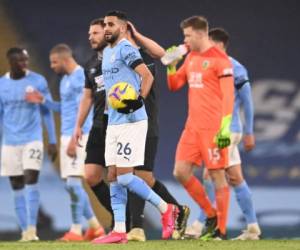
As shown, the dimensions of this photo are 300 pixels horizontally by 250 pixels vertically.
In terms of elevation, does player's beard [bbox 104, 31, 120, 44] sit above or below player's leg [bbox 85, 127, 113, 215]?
above

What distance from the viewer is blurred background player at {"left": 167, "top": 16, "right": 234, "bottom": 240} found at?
1048 centimetres

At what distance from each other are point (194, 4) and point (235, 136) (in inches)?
133

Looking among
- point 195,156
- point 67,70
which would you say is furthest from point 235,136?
point 67,70

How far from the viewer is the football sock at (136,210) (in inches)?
399

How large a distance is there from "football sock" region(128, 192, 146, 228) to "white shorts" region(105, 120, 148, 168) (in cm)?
81

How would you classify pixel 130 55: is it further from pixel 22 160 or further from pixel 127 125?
pixel 22 160

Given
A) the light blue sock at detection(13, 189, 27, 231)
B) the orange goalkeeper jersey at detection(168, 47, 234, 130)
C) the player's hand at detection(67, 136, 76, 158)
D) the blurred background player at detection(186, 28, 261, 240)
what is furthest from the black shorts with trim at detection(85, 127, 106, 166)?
the light blue sock at detection(13, 189, 27, 231)

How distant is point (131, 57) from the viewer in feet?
30.5

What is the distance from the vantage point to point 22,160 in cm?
1233

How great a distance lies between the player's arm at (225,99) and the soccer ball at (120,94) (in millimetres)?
1117

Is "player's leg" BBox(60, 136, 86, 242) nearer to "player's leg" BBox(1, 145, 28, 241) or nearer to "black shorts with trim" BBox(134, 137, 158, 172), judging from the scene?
"player's leg" BBox(1, 145, 28, 241)

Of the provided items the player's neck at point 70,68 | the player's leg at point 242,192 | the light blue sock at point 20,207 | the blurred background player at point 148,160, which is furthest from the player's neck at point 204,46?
the light blue sock at point 20,207

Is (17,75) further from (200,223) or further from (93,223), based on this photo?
(200,223)

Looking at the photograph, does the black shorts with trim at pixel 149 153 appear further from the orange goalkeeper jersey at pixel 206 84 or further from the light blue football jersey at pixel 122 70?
the light blue football jersey at pixel 122 70
